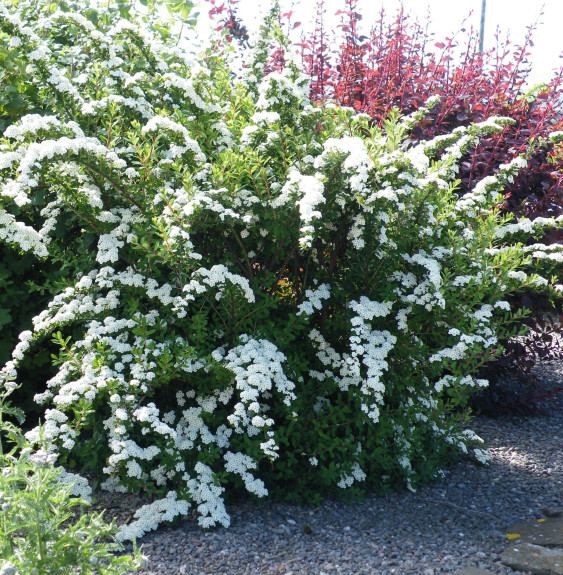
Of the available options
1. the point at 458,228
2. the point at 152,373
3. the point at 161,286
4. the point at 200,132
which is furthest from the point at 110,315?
the point at 458,228

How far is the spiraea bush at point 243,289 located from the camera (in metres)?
3.18

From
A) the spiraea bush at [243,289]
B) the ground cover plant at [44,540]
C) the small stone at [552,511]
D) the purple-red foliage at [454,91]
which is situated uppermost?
the purple-red foliage at [454,91]

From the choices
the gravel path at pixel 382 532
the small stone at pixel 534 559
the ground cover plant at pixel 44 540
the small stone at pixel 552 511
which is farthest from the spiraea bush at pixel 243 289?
the ground cover plant at pixel 44 540

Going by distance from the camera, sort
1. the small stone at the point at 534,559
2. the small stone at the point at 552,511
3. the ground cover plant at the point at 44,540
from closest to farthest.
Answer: the ground cover plant at the point at 44,540 < the small stone at the point at 534,559 < the small stone at the point at 552,511

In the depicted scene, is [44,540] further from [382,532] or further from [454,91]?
[454,91]

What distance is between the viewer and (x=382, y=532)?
10.5 ft

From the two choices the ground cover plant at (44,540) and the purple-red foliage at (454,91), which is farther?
the purple-red foliage at (454,91)

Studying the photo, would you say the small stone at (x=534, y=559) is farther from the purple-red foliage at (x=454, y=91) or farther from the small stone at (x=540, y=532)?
the purple-red foliage at (x=454, y=91)

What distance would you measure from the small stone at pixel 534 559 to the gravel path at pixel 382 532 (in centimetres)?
5

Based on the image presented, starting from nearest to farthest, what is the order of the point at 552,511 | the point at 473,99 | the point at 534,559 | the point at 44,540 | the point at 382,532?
1. the point at 44,540
2. the point at 534,559
3. the point at 382,532
4. the point at 552,511
5. the point at 473,99

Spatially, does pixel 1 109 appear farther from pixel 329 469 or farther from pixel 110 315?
pixel 329 469

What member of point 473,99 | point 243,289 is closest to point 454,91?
point 473,99

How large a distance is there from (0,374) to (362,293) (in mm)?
1921

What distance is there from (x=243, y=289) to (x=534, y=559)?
179 cm
